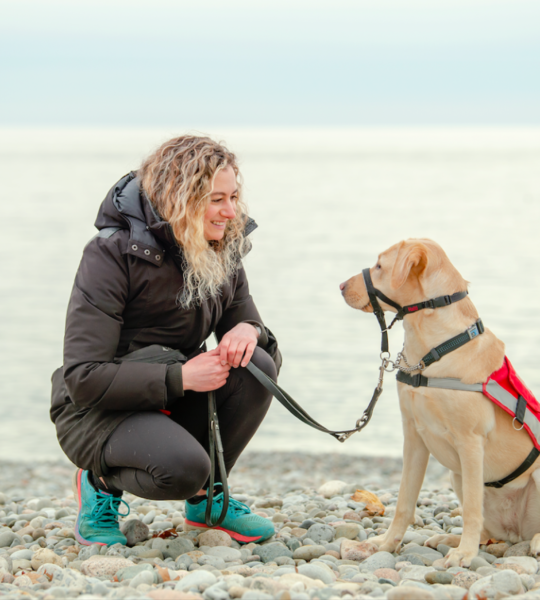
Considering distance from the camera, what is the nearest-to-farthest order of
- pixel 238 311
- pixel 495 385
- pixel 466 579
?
pixel 466 579 < pixel 495 385 < pixel 238 311

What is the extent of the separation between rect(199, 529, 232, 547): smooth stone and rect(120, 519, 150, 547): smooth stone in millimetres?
294

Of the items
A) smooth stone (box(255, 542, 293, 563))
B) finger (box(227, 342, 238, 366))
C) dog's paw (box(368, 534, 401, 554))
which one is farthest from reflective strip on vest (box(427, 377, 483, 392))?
→ smooth stone (box(255, 542, 293, 563))

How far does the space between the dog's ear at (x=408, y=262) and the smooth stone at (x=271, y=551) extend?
1.29 meters

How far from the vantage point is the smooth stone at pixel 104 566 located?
9.36 feet

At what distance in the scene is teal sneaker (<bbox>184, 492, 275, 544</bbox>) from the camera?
11.2 feet

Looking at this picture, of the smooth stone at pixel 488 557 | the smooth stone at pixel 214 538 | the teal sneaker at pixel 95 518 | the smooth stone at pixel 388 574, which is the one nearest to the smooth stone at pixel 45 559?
the teal sneaker at pixel 95 518

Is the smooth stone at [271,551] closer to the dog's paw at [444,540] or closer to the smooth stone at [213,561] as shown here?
the smooth stone at [213,561]

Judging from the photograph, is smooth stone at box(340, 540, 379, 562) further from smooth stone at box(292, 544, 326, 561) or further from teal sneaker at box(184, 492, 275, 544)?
teal sneaker at box(184, 492, 275, 544)

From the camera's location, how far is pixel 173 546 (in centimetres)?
320

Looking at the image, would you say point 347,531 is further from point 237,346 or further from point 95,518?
point 95,518

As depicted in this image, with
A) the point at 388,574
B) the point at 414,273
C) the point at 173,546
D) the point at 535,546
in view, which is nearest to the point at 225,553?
the point at 173,546

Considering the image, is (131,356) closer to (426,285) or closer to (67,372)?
(67,372)

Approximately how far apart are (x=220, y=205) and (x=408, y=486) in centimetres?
159

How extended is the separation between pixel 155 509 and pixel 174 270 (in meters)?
1.69
